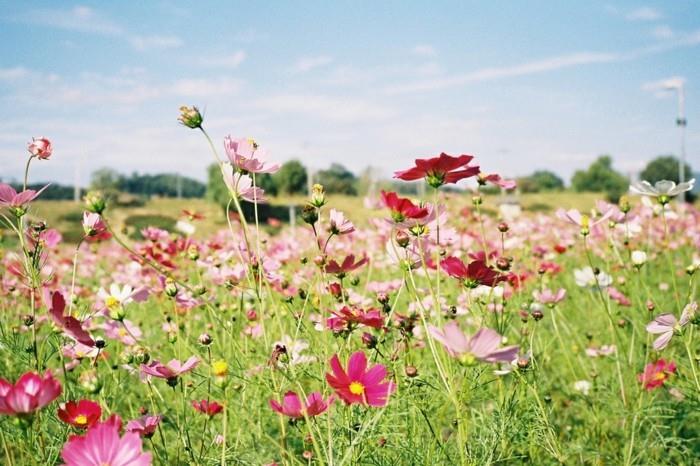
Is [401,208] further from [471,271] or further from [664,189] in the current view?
[664,189]

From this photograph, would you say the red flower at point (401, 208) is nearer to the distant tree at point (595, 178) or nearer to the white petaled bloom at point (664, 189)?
the white petaled bloom at point (664, 189)

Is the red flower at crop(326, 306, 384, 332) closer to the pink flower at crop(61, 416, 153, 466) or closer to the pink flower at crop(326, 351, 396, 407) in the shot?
the pink flower at crop(326, 351, 396, 407)

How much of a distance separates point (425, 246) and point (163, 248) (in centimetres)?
111

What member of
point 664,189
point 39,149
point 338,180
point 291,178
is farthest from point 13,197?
point 338,180

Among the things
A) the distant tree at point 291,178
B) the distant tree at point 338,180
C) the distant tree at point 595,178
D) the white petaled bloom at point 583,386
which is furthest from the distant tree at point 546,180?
the white petaled bloom at point 583,386

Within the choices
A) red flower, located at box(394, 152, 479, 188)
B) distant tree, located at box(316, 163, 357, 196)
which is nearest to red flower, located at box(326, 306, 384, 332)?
red flower, located at box(394, 152, 479, 188)

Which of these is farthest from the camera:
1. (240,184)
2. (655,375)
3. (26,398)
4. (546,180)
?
(546,180)

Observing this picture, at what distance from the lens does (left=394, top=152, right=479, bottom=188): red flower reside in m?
0.70

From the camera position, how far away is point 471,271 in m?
0.76

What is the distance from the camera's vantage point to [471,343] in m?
0.59

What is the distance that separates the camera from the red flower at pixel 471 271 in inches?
29.5

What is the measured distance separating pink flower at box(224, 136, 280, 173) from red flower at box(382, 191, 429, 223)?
0.21 meters

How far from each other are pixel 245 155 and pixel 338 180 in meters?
32.1

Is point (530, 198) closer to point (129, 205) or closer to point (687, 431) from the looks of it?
point (129, 205)
